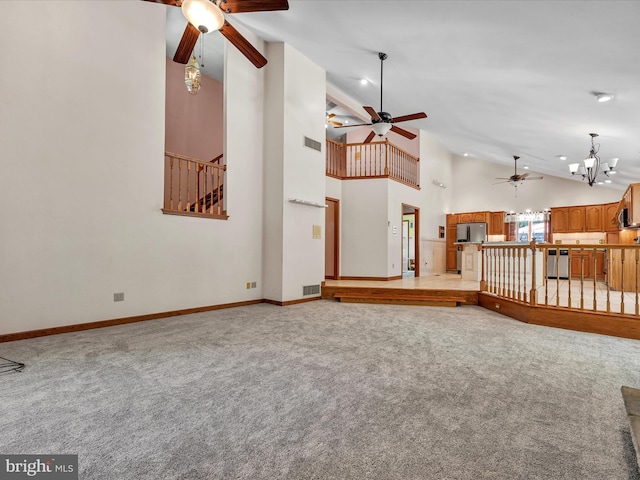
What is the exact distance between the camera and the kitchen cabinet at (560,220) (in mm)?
10969

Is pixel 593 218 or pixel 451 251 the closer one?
pixel 593 218

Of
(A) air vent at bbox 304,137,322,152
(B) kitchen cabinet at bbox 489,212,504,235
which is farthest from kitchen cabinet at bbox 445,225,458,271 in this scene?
(A) air vent at bbox 304,137,322,152

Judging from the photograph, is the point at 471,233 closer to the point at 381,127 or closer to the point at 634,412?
the point at 381,127

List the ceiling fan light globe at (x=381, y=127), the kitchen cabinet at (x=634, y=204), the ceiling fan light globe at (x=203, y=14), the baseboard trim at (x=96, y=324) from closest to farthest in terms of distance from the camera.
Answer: the ceiling fan light globe at (x=203, y=14), the baseboard trim at (x=96, y=324), the ceiling fan light globe at (x=381, y=127), the kitchen cabinet at (x=634, y=204)

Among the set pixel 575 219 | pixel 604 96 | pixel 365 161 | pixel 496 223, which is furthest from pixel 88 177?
pixel 575 219

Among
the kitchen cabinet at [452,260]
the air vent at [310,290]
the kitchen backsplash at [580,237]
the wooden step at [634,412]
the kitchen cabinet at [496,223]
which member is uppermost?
the kitchen cabinet at [496,223]

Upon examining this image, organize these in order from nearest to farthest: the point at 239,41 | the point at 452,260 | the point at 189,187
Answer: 1. the point at 239,41
2. the point at 189,187
3. the point at 452,260

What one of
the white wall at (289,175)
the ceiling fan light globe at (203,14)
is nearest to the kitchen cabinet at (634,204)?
the white wall at (289,175)

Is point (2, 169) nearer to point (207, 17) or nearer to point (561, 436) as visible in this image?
point (207, 17)

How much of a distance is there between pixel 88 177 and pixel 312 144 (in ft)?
13.6

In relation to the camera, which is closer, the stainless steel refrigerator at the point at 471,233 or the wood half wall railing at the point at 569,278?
the wood half wall railing at the point at 569,278

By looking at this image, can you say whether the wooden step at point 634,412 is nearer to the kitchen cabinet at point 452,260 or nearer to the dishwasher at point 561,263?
the dishwasher at point 561,263

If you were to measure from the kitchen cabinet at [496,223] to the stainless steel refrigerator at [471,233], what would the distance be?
40 centimetres

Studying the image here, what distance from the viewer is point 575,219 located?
10805 mm
